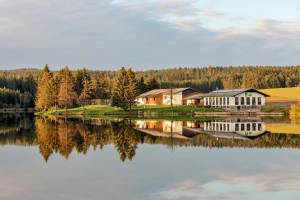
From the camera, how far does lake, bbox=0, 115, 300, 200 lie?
1608cm

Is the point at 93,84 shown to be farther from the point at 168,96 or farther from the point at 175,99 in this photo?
the point at 175,99

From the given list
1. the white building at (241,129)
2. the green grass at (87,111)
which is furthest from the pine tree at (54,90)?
the white building at (241,129)

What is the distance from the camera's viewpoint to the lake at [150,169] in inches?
633

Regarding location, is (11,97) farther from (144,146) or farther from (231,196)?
(231,196)

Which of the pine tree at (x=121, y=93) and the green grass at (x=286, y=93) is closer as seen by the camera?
the pine tree at (x=121, y=93)

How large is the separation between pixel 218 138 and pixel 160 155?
1162cm

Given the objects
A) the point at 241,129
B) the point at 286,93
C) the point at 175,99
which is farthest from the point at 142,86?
the point at 241,129

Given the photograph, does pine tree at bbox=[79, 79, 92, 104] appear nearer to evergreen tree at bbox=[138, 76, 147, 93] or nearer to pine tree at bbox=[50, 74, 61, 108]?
pine tree at bbox=[50, 74, 61, 108]

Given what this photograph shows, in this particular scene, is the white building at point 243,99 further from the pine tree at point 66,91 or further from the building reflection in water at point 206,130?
the building reflection in water at point 206,130

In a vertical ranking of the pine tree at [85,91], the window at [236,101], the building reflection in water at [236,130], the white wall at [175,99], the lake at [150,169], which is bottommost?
the lake at [150,169]

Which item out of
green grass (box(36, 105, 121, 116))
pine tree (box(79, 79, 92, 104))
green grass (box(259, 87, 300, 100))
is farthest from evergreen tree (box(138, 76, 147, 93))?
green grass (box(259, 87, 300, 100))

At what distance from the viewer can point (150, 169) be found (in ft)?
68.8

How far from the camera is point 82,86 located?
361ft

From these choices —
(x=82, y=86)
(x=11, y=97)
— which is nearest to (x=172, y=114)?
(x=82, y=86)
